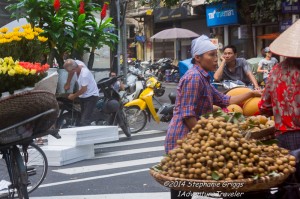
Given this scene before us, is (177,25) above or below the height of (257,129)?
above

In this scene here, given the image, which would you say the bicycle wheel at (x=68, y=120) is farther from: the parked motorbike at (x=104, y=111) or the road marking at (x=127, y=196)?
the road marking at (x=127, y=196)

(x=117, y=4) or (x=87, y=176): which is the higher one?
(x=117, y=4)

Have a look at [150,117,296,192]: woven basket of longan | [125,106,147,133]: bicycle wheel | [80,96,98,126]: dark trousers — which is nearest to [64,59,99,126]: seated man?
[80,96,98,126]: dark trousers

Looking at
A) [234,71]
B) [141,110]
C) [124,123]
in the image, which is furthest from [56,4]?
[234,71]

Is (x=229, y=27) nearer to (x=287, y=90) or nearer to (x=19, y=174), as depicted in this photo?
(x=19, y=174)

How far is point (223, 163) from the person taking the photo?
365 cm

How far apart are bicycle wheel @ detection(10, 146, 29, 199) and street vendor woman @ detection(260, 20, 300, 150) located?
7.92ft

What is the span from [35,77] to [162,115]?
282 inches

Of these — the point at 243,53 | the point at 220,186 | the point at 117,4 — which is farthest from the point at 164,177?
the point at 243,53

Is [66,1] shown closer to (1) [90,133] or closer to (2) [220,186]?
(1) [90,133]

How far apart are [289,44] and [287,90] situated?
319 mm

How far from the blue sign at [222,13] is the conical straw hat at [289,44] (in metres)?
21.2

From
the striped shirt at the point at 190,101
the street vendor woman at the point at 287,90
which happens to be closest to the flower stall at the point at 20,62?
the striped shirt at the point at 190,101

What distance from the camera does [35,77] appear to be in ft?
18.4
